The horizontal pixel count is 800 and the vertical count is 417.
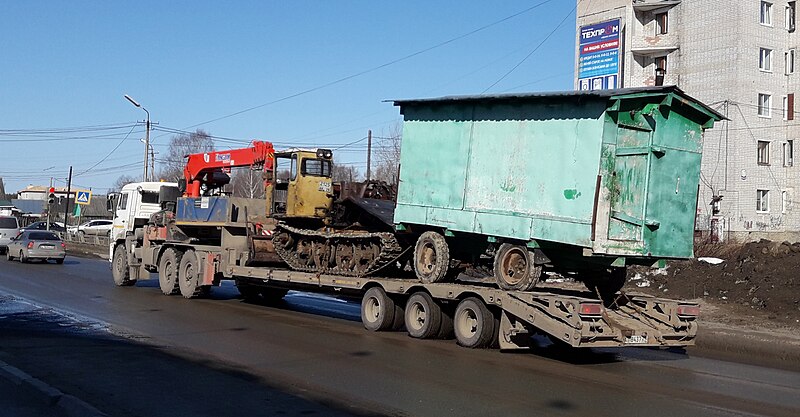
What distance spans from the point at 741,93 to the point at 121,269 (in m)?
35.0

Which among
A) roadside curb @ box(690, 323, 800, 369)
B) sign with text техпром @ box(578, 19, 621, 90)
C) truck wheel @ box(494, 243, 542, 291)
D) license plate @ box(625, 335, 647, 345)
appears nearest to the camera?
license plate @ box(625, 335, 647, 345)

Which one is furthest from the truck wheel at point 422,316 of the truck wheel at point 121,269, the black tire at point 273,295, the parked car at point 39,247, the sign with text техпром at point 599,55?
the sign with text техпром at point 599,55

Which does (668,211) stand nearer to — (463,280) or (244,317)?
(463,280)

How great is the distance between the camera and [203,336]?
1405 cm

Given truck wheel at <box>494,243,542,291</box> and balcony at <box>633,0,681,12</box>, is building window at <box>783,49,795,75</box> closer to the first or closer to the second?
balcony at <box>633,0,681,12</box>

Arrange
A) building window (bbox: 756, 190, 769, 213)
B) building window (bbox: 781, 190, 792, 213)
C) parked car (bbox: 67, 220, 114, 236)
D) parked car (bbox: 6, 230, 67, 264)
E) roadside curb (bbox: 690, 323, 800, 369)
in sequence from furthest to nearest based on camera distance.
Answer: parked car (bbox: 67, 220, 114, 236), building window (bbox: 781, 190, 792, 213), building window (bbox: 756, 190, 769, 213), parked car (bbox: 6, 230, 67, 264), roadside curb (bbox: 690, 323, 800, 369)

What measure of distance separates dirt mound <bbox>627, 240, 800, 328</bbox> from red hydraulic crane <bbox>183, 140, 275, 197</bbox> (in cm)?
1134

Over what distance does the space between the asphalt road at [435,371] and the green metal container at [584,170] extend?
183cm

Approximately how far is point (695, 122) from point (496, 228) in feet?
11.3

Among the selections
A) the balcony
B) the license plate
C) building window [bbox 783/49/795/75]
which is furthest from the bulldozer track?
building window [bbox 783/49/795/75]

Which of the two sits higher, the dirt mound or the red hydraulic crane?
the red hydraulic crane

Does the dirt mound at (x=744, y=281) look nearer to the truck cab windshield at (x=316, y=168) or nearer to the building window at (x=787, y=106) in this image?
the truck cab windshield at (x=316, y=168)

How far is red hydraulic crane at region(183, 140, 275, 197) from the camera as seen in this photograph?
19919 millimetres

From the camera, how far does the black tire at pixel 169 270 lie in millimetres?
21750
